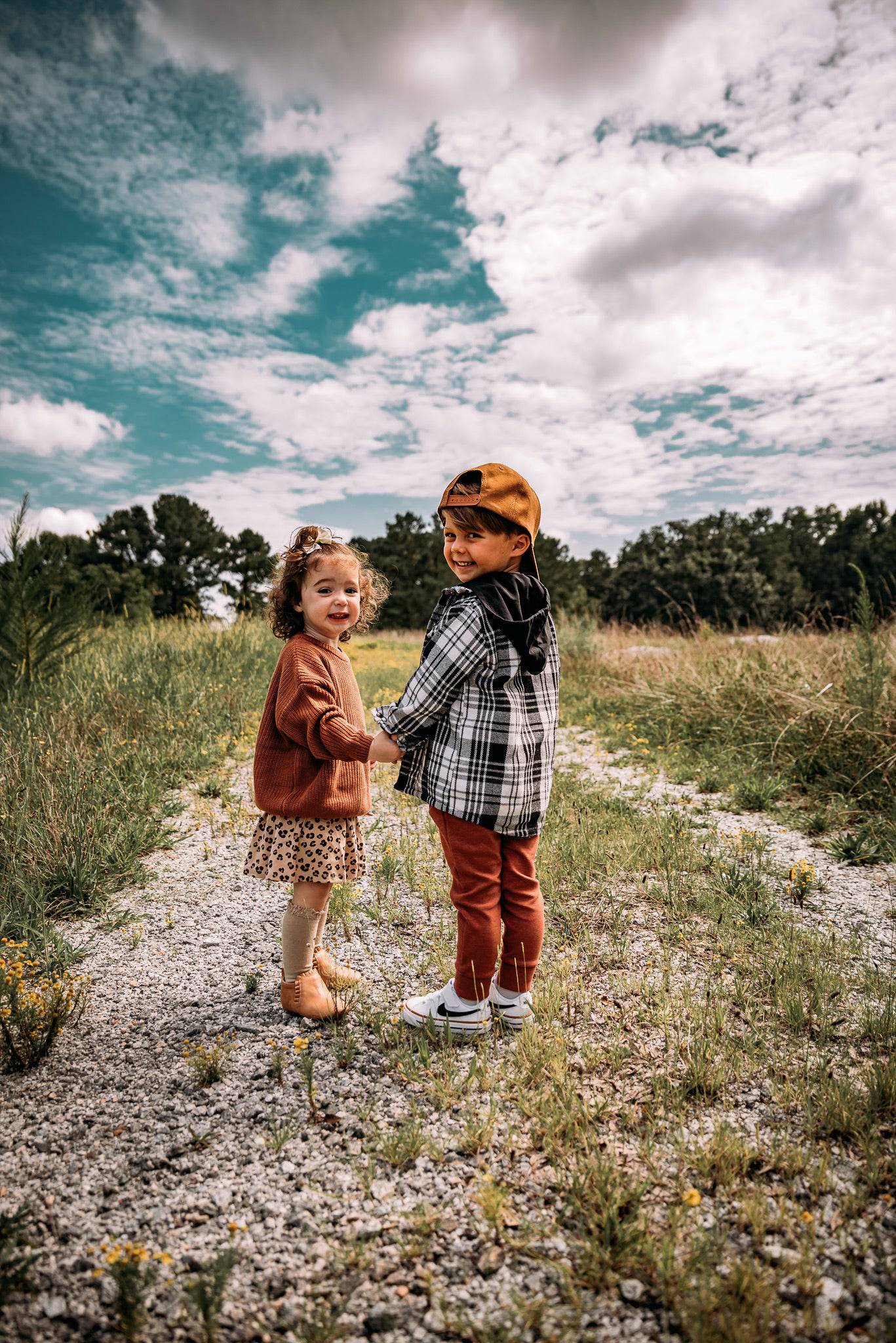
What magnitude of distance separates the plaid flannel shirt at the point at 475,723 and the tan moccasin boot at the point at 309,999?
89 centimetres

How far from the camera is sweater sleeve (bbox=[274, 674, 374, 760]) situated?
2.30 meters

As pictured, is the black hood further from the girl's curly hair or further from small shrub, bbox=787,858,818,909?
small shrub, bbox=787,858,818,909

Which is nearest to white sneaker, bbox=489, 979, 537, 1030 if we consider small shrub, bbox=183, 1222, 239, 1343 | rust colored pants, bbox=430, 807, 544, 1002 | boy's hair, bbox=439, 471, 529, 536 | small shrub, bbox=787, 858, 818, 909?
rust colored pants, bbox=430, 807, 544, 1002

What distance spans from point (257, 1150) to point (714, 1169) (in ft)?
4.19

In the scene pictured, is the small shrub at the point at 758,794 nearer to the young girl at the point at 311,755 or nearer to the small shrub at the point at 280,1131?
the young girl at the point at 311,755

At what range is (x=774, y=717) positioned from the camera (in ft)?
22.6

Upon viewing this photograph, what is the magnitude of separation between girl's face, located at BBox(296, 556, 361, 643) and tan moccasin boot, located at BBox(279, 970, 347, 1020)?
133cm

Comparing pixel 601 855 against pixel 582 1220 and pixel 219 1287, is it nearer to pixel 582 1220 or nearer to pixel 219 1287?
pixel 582 1220

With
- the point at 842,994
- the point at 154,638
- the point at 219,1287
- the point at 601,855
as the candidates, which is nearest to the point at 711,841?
the point at 601,855

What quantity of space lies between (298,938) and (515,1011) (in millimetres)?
829

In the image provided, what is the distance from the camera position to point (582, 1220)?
172 centimetres

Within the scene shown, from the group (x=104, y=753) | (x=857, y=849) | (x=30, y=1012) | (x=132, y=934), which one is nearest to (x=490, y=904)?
(x=30, y=1012)

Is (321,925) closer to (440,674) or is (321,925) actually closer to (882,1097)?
(440,674)

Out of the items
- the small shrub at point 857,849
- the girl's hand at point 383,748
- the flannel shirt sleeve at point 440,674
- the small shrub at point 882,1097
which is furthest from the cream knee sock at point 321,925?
the small shrub at point 857,849
